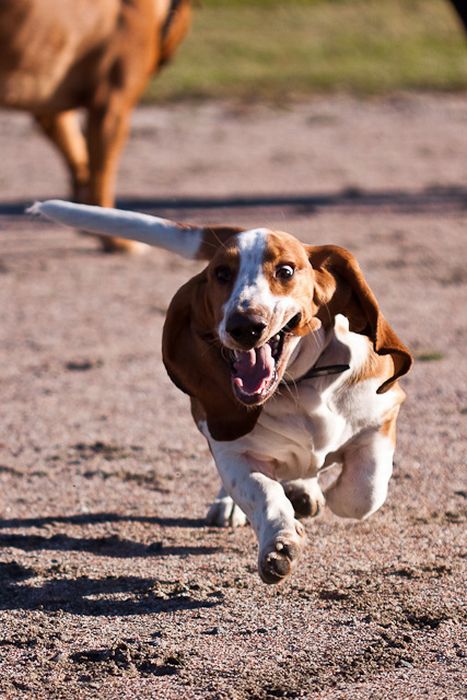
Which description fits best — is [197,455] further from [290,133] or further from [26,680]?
[290,133]

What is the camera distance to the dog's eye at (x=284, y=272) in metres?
3.69

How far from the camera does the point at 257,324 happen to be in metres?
3.51

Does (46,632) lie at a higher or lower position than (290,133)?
higher

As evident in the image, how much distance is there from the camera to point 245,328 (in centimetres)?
350

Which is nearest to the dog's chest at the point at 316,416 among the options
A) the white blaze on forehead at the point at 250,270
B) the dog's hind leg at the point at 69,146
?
the white blaze on forehead at the point at 250,270

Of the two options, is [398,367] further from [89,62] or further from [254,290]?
[89,62]

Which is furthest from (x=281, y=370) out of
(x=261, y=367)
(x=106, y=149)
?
(x=106, y=149)

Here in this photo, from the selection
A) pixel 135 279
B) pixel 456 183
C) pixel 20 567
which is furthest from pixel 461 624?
pixel 456 183

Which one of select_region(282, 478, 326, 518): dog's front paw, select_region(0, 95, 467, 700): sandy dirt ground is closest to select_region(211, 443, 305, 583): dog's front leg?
select_region(0, 95, 467, 700): sandy dirt ground

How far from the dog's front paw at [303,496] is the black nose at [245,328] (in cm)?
90

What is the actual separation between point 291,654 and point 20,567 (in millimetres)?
1008

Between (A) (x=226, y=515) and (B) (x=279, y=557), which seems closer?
(B) (x=279, y=557)

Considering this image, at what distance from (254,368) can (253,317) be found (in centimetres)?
19

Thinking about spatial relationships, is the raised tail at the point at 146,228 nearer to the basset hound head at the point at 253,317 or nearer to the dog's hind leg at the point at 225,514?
the basset hound head at the point at 253,317
